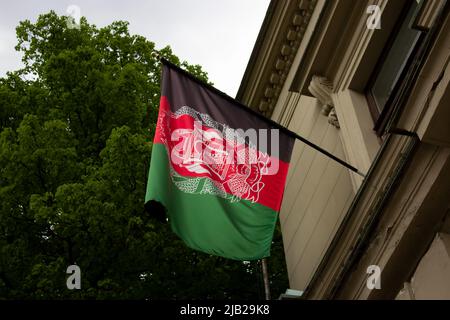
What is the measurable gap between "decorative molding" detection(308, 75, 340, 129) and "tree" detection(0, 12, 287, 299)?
3.16 metres

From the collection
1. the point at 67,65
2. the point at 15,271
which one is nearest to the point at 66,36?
the point at 67,65

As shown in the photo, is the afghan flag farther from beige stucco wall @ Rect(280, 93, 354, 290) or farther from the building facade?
beige stucco wall @ Rect(280, 93, 354, 290)

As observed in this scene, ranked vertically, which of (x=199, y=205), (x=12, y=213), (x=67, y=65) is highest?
(x=67, y=65)

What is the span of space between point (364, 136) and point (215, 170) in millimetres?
2165

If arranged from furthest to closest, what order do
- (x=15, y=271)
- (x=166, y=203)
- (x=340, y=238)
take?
(x=15, y=271) < (x=340, y=238) < (x=166, y=203)

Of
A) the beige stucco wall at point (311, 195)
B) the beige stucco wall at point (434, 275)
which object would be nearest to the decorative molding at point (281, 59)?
the beige stucco wall at point (311, 195)

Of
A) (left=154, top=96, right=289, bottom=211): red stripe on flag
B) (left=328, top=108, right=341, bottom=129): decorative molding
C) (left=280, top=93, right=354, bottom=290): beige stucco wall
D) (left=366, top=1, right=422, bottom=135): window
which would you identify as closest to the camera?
(left=154, top=96, right=289, bottom=211): red stripe on flag

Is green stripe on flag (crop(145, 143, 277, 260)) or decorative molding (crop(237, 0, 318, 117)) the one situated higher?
decorative molding (crop(237, 0, 318, 117))

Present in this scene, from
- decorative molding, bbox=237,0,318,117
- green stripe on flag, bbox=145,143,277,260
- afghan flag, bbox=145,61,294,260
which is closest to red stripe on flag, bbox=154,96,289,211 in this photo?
afghan flag, bbox=145,61,294,260

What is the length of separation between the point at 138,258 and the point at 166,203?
392 centimetres

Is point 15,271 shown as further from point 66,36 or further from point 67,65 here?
point 66,36

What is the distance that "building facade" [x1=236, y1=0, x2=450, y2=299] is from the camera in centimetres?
510

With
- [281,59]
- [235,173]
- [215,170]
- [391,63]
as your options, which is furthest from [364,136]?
[281,59]

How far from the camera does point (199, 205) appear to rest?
6.17 metres
